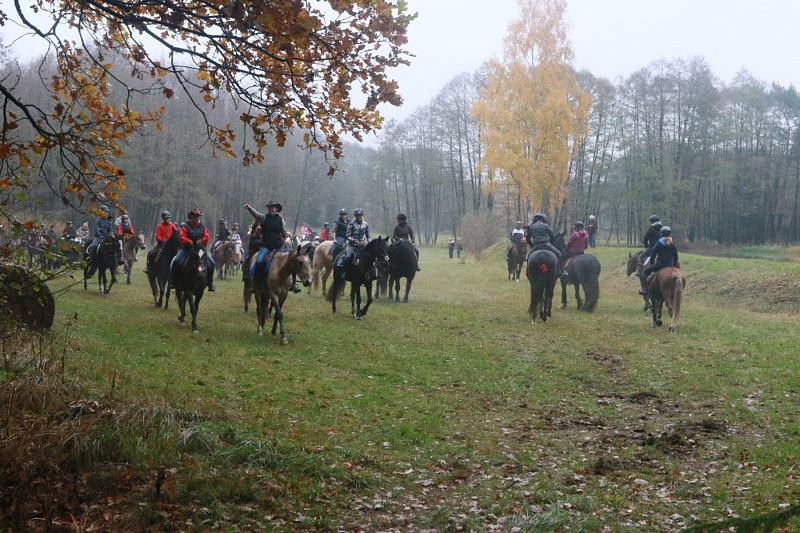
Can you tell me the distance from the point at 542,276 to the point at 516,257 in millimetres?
12806

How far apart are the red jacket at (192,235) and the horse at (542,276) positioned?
294 inches

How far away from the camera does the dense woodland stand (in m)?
42.8

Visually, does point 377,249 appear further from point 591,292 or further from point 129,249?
point 129,249

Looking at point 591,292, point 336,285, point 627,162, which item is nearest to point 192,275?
point 336,285

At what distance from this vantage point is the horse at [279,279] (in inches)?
481

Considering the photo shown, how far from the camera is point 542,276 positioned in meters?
15.7

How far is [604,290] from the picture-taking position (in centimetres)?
2686

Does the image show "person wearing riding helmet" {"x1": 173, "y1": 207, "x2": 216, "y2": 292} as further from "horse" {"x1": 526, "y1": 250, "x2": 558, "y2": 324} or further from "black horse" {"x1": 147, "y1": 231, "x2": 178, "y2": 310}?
"horse" {"x1": 526, "y1": 250, "x2": 558, "y2": 324}

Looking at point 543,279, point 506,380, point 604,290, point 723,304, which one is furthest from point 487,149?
point 506,380

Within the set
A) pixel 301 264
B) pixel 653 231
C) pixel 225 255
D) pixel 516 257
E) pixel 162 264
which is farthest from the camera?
pixel 516 257

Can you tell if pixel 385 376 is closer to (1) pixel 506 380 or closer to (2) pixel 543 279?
(1) pixel 506 380

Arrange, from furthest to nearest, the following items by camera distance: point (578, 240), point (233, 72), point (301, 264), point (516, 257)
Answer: point (516, 257), point (578, 240), point (301, 264), point (233, 72)

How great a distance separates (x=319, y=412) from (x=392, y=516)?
2852 millimetres

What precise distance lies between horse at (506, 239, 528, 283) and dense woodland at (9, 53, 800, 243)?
10.3 metres
